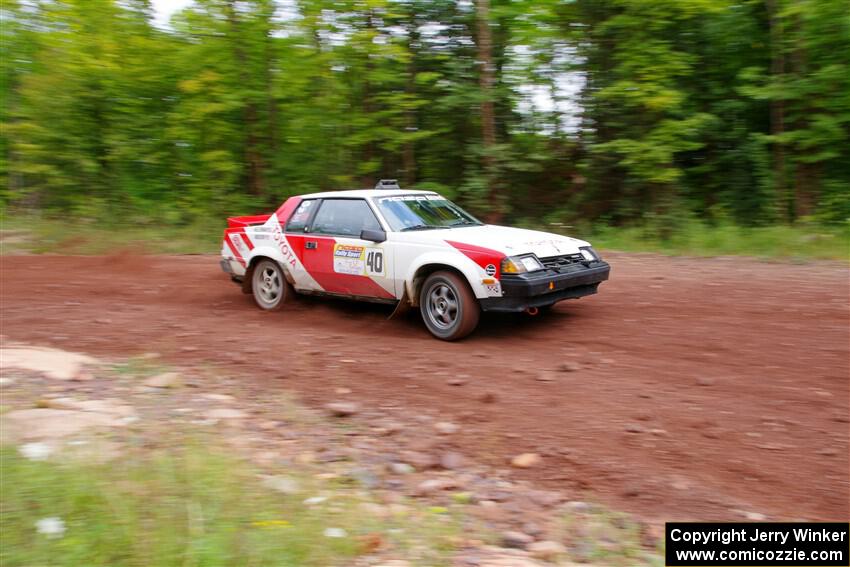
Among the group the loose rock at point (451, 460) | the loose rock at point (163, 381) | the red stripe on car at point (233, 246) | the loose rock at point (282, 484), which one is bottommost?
the loose rock at point (451, 460)

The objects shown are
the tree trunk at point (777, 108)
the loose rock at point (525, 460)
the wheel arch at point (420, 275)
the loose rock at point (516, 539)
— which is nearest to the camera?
the loose rock at point (516, 539)

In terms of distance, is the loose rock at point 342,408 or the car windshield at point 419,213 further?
the car windshield at point 419,213

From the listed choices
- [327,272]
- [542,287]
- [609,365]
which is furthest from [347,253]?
[609,365]

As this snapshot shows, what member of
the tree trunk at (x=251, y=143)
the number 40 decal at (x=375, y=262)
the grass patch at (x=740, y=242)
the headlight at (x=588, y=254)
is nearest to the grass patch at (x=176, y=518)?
the number 40 decal at (x=375, y=262)

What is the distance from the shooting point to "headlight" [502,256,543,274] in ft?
22.1

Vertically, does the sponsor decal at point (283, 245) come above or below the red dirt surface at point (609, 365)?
above

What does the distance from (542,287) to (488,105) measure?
32.4 ft

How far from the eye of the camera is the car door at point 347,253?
768 cm

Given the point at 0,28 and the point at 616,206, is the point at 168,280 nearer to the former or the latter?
the point at 616,206

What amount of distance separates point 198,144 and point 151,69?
2.29 metres

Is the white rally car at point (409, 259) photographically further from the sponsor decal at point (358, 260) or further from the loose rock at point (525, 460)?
the loose rock at point (525, 460)

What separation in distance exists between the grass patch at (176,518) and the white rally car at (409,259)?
317 centimetres

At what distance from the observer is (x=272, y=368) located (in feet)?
21.6

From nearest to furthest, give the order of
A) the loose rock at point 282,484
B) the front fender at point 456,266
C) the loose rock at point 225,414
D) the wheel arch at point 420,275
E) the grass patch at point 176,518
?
the grass patch at point 176,518, the loose rock at point 282,484, the loose rock at point 225,414, the front fender at point 456,266, the wheel arch at point 420,275
